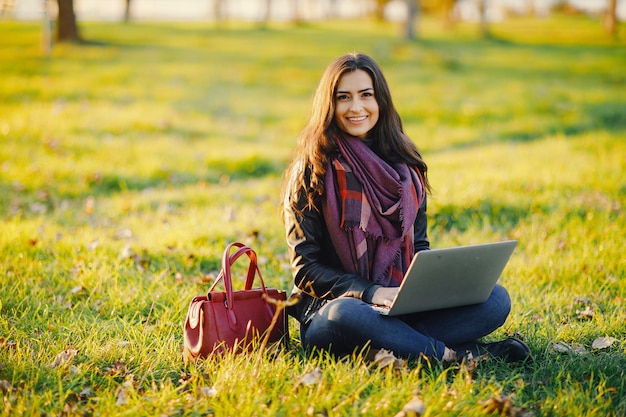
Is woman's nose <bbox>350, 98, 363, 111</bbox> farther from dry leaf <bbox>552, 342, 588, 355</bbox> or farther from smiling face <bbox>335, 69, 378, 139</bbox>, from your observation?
dry leaf <bbox>552, 342, 588, 355</bbox>

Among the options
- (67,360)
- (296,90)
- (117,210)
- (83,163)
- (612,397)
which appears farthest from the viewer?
(296,90)

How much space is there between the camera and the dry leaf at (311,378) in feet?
9.69

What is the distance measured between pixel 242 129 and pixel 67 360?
862 cm

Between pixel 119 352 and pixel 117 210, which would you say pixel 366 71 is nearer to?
pixel 119 352

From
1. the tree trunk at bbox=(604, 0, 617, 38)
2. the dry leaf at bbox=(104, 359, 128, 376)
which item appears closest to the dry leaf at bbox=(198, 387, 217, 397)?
the dry leaf at bbox=(104, 359, 128, 376)

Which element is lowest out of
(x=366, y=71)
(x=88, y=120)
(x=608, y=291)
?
(x=608, y=291)

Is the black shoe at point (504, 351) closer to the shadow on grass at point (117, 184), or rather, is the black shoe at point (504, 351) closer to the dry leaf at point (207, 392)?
the dry leaf at point (207, 392)

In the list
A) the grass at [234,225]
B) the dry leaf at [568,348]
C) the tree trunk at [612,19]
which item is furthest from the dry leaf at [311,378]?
the tree trunk at [612,19]

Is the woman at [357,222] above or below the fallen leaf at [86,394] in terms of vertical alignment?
above

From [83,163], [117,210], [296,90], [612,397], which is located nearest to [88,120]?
[83,163]

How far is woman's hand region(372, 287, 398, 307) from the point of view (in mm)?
3219

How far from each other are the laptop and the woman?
0.15 m

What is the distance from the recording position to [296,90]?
1566 cm

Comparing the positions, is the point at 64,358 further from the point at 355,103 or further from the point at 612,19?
the point at 612,19
